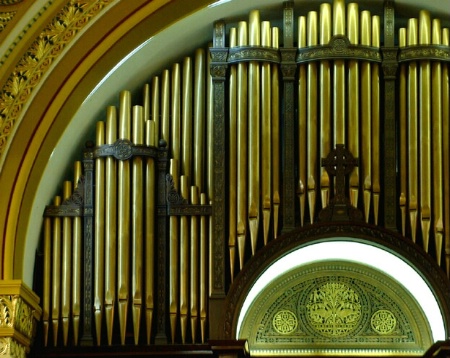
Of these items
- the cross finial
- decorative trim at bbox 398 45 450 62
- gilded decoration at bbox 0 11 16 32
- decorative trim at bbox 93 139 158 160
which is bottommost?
the cross finial

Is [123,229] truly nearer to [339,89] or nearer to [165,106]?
[165,106]

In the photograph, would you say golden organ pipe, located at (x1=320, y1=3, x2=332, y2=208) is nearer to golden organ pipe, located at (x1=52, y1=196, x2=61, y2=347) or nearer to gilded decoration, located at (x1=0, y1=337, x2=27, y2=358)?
golden organ pipe, located at (x1=52, y1=196, x2=61, y2=347)

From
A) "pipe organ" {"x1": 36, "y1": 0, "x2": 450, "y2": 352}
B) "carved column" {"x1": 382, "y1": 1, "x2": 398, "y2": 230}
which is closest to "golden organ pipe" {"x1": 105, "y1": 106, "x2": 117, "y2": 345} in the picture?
"pipe organ" {"x1": 36, "y1": 0, "x2": 450, "y2": 352}

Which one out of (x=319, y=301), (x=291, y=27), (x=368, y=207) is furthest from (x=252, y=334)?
(x=291, y=27)

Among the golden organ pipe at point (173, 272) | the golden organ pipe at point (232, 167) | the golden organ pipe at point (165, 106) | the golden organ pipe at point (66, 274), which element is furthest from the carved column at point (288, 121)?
the golden organ pipe at point (66, 274)

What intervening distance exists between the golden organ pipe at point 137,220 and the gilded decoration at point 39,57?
113cm

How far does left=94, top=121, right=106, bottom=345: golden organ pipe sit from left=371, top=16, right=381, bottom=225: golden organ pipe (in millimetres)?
2849

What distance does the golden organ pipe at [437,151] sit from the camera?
16.2 metres

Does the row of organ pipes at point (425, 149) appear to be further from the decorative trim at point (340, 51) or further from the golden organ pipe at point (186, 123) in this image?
the golden organ pipe at point (186, 123)

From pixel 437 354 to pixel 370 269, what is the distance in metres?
1.45

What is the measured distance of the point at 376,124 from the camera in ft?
53.9

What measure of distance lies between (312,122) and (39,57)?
9.56 ft

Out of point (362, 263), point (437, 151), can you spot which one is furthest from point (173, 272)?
point (437, 151)

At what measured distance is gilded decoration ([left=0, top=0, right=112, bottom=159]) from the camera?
16.1m
